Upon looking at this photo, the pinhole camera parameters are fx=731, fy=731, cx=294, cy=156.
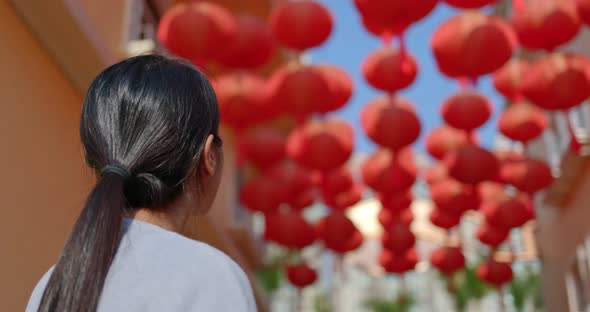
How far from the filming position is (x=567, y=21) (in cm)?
487

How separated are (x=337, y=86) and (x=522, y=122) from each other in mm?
1685

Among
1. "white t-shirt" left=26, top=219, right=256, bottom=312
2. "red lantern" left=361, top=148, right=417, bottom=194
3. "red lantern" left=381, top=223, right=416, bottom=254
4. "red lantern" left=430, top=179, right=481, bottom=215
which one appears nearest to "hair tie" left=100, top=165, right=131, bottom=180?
"white t-shirt" left=26, top=219, right=256, bottom=312

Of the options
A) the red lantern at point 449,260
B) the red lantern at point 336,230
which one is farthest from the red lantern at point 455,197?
the red lantern at point 449,260

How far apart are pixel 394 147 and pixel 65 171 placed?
246 centimetres

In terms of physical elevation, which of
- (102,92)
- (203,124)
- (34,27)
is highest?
(34,27)

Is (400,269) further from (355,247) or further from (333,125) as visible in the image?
(333,125)

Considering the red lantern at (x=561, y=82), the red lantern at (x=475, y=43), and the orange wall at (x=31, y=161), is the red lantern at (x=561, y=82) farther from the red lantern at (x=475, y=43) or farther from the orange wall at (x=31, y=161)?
the orange wall at (x=31, y=161)

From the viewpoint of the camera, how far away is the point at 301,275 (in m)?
7.27

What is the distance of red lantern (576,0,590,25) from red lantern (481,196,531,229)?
2.38 m

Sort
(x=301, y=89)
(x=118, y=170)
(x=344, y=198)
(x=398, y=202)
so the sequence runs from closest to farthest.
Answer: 1. (x=118, y=170)
2. (x=301, y=89)
3. (x=398, y=202)
4. (x=344, y=198)

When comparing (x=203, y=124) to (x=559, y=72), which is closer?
(x=203, y=124)

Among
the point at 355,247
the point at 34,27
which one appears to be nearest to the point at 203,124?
the point at 34,27

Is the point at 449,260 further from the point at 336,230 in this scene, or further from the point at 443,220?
the point at 336,230

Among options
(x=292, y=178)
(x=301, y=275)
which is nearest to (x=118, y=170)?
(x=292, y=178)
